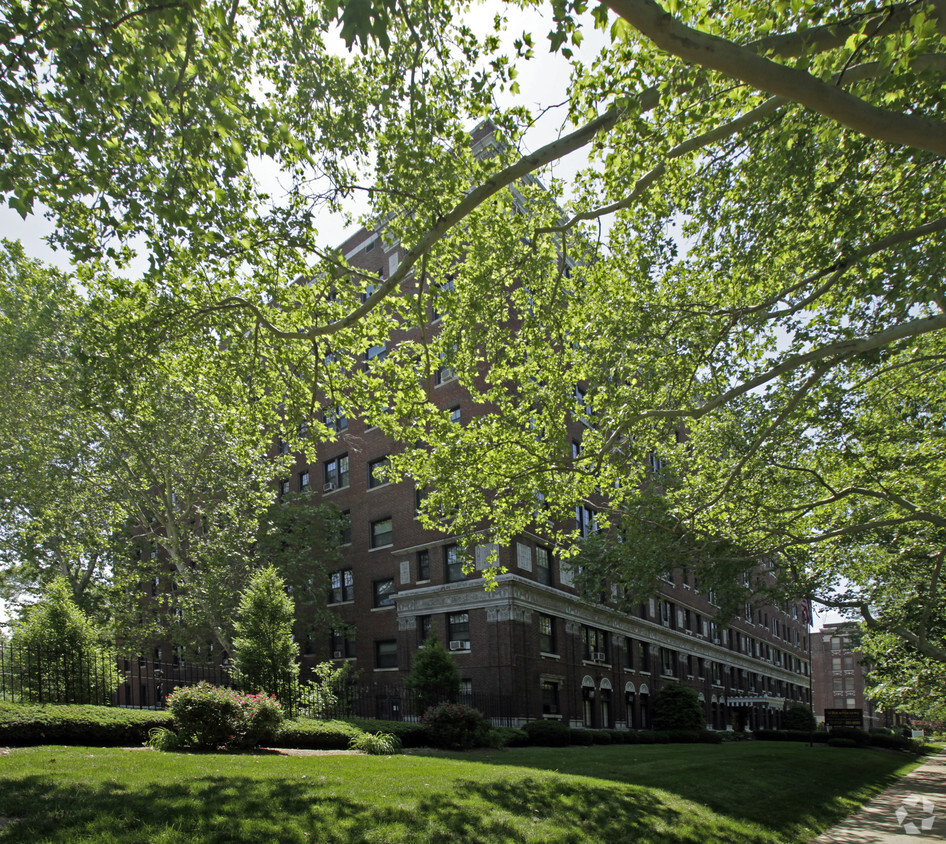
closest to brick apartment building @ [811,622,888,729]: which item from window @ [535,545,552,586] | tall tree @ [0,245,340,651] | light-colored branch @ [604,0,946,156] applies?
window @ [535,545,552,586]

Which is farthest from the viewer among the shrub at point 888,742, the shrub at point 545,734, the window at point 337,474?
the shrub at point 888,742

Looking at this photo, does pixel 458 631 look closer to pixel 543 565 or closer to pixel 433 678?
pixel 543 565

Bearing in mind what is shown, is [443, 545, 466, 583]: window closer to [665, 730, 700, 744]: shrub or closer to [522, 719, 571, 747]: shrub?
[522, 719, 571, 747]: shrub

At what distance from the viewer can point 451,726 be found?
1734 centimetres

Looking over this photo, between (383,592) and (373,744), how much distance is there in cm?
1781

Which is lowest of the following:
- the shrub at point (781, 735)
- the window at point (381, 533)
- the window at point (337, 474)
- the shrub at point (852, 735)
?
the shrub at point (781, 735)

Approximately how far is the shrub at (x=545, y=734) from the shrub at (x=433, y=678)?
2.73m

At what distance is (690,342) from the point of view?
13883 millimetres

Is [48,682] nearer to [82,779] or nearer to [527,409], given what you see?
[82,779]

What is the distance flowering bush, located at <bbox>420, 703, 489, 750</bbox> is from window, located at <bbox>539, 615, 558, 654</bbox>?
1059 centimetres

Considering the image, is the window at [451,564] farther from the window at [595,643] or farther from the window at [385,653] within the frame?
the window at [595,643]

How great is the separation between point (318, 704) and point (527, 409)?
10806 millimetres

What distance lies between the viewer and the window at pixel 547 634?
28297 mm

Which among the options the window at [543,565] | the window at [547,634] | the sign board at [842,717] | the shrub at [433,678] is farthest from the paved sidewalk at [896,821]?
the sign board at [842,717]
